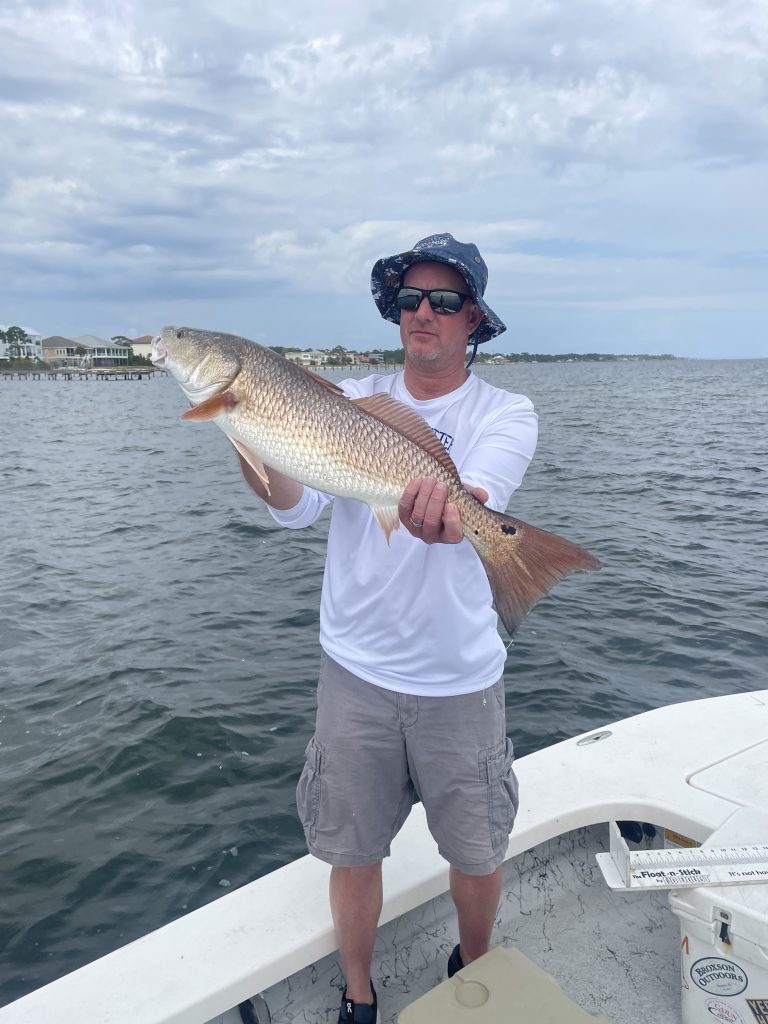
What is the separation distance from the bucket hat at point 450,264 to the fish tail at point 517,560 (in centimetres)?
99

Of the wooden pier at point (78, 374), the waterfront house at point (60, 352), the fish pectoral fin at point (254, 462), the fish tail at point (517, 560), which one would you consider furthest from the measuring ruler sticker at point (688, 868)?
the waterfront house at point (60, 352)

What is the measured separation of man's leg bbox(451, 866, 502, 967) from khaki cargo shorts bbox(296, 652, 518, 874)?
124mm

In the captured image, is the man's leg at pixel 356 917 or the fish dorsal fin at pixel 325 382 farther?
the fish dorsal fin at pixel 325 382

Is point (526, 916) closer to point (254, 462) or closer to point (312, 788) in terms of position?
point (312, 788)

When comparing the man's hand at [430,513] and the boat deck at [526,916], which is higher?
the man's hand at [430,513]

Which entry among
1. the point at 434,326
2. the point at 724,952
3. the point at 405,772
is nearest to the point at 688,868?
the point at 724,952

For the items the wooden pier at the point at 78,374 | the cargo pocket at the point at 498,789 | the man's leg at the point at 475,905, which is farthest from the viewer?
the wooden pier at the point at 78,374

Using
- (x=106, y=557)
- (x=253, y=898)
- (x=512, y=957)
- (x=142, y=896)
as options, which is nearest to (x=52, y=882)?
(x=142, y=896)

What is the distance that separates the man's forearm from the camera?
3.38 metres

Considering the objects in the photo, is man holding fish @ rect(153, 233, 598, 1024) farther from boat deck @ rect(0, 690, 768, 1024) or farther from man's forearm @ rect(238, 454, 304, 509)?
boat deck @ rect(0, 690, 768, 1024)

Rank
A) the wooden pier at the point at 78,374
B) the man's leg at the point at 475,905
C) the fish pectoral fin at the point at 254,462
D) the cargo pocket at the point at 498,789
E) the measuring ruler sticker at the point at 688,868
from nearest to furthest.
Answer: the measuring ruler sticker at the point at 688,868 → the cargo pocket at the point at 498,789 → the man's leg at the point at 475,905 → the fish pectoral fin at the point at 254,462 → the wooden pier at the point at 78,374

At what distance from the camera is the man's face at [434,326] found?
320cm

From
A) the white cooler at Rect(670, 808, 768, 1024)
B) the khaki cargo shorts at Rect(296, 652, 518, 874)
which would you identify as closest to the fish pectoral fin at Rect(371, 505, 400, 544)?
the khaki cargo shorts at Rect(296, 652, 518, 874)

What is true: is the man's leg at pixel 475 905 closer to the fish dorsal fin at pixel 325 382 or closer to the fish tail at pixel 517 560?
the fish tail at pixel 517 560
